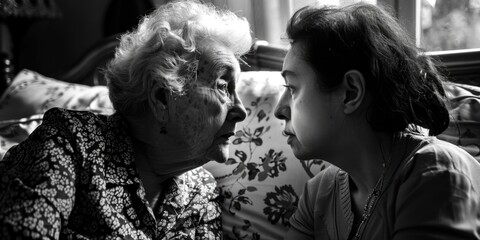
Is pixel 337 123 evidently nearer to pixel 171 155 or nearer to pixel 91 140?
pixel 171 155

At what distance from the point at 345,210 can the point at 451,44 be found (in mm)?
1019

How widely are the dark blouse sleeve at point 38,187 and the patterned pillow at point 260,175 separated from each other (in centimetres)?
51

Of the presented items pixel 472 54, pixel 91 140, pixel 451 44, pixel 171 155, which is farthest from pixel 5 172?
pixel 451 44

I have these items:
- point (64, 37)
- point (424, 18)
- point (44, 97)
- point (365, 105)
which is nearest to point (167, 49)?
point (365, 105)

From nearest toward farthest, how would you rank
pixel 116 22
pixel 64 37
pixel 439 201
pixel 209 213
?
1. pixel 439 201
2. pixel 209 213
3. pixel 116 22
4. pixel 64 37

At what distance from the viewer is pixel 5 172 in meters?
1.25

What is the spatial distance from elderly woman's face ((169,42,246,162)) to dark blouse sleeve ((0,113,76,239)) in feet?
0.97

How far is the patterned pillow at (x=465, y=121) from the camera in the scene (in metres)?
1.38

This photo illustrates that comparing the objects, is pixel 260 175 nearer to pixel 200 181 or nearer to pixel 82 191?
pixel 200 181

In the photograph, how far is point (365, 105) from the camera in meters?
Result: 1.23

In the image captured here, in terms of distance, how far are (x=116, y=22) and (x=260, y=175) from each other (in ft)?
5.73

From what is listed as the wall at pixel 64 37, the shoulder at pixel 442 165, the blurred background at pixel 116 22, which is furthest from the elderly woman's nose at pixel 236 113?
the wall at pixel 64 37

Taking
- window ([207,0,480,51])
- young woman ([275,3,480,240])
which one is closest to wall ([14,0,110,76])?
window ([207,0,480,51])

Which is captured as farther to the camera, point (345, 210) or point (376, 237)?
point (345, 210)
